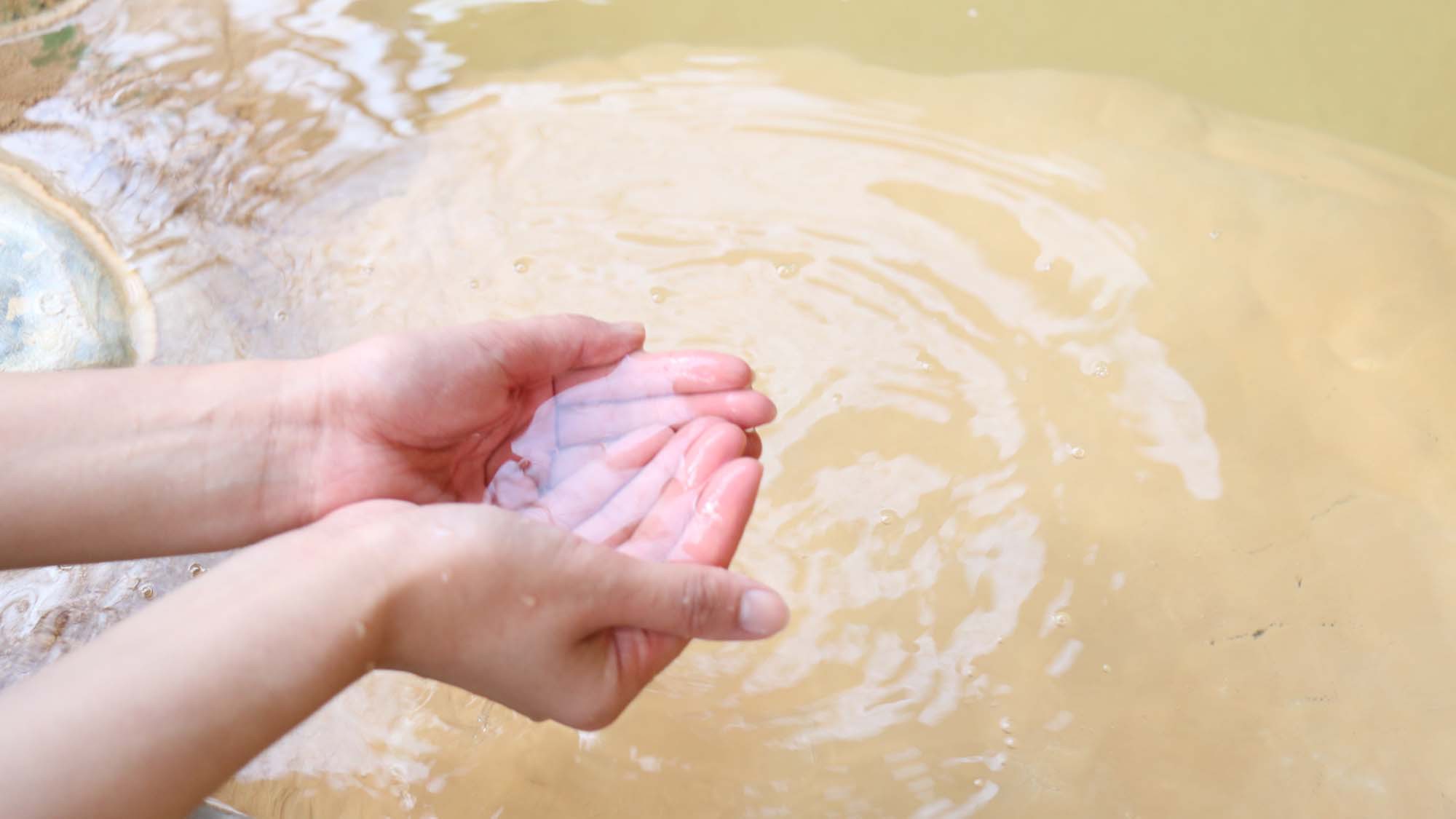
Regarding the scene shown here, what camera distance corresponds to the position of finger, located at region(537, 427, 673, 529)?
1167 mm

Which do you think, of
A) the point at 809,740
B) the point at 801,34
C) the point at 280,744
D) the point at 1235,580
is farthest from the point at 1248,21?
the point at 280,744

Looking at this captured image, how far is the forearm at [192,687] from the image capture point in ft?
2.45

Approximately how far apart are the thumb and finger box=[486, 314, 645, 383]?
0.35 metres

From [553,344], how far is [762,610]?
439 mm

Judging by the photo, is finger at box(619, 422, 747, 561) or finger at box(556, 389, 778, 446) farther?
finger at box(556, 389, 778, 446)

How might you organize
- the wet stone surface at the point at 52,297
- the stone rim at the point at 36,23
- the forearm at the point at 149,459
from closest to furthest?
the forearm at the point at 149,459 → the wet stone surface at the point at 52,297 → the stone rim at the point at 36,23

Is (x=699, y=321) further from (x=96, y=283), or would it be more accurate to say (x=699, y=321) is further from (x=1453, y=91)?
(x=1453, y=91)

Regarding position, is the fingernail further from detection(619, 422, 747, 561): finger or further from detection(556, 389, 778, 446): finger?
detection(556, 389, 778, 446): finger

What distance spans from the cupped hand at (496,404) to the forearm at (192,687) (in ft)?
0.71

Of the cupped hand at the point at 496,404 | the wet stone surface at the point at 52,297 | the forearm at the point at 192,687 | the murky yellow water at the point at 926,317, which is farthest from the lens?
the wet stone surface at the point at 52,297

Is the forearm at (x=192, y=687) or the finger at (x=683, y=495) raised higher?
the forearm at (x=192, y=687)

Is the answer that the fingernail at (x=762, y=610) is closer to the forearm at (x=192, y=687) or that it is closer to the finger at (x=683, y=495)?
the finger at (x=683, y=495)

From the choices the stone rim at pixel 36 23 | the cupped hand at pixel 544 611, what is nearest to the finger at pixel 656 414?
the cupped hand at pixel 544 611

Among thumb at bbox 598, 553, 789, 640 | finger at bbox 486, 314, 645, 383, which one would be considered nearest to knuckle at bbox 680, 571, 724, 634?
thumb at bbox 598, 553, 789, 640
